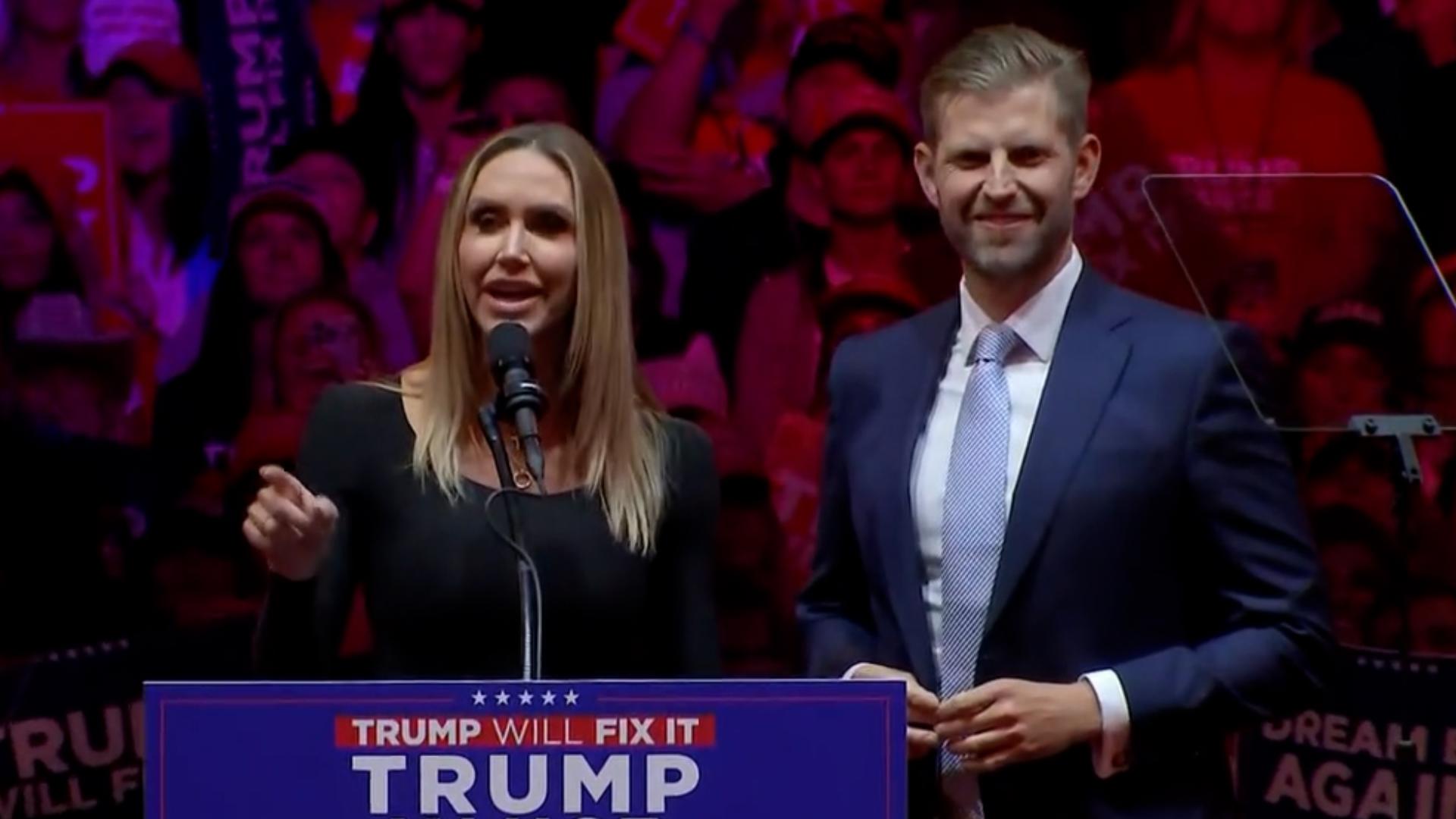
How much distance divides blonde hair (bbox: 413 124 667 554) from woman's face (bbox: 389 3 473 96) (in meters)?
1.43

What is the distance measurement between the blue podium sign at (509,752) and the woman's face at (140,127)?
231 centimetres

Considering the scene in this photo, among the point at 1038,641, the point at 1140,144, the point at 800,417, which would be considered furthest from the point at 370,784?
the point at 1140,144

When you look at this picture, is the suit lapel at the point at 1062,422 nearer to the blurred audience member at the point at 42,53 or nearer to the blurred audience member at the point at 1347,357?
the blurred audience member at the point at 1347,357

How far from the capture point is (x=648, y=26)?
3.81m

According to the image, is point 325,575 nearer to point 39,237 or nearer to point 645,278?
point 645,278

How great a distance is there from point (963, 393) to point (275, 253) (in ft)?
6.18

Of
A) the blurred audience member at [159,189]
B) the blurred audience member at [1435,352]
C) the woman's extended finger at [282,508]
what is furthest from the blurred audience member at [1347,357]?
the blurred audience member at [159,189]

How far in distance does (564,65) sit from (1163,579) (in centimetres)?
198

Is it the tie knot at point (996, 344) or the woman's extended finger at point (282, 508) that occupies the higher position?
the tie knot at point (996, 344)

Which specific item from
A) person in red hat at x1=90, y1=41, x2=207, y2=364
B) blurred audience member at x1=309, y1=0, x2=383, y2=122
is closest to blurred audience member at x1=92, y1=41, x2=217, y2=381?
person in red hat at x1=90, y1=41, x2=207, y2=364

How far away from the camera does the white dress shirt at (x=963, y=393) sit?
2203mm

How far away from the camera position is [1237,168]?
3785mm

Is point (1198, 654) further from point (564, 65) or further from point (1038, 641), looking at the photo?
point (564, 65)

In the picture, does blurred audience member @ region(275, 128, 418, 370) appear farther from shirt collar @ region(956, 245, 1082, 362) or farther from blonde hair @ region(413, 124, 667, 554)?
shirt collar @ region(956, 245, 1082, 362)
